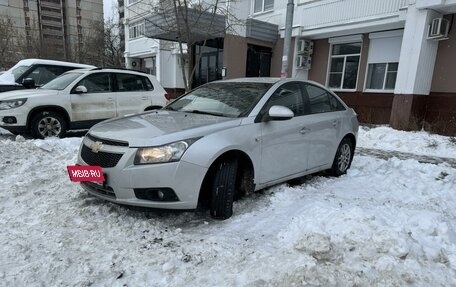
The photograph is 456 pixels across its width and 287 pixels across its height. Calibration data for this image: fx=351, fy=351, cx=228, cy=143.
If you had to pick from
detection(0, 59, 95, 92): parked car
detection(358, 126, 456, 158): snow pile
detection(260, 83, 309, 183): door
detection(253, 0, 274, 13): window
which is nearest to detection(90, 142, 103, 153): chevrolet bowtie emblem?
detection(260, 83, 309, 183): door

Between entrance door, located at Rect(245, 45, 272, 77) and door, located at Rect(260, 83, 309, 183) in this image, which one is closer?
door, located at Rect(260, 83, 309, 183)

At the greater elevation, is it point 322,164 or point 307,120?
point 307,120

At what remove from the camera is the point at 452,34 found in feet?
36.6

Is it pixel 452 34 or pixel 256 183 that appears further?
pixel 452 34

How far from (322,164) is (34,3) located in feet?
323

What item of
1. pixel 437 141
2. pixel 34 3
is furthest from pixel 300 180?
pixel 34 3

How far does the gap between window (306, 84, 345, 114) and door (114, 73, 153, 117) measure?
5.09 meters

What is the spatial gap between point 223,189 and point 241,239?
1.81ft

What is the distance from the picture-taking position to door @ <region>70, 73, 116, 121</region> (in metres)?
8.05

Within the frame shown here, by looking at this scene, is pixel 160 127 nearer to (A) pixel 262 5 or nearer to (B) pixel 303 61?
(B) pixel 303 61

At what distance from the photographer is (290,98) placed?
480 centimetres

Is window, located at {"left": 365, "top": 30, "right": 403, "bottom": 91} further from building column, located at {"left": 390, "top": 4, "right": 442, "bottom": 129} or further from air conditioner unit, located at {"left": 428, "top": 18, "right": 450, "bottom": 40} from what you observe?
air conditioner unit, located at {"left": 428, "top": 18, "right": 450, "bottom": 40}

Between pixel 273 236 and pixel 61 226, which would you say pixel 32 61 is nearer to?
pixel 61 226

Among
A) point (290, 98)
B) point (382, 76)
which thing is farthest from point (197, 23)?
point (290, 98)
